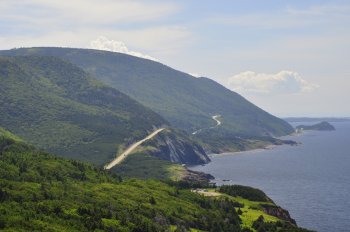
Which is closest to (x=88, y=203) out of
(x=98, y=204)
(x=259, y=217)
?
(x=98, y=204)

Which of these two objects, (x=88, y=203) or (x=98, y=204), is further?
(x=98, y=204)

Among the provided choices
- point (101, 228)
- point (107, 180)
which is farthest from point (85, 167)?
point (101, 228)

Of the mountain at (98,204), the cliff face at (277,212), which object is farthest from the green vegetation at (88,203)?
the cliff face at (277,212)

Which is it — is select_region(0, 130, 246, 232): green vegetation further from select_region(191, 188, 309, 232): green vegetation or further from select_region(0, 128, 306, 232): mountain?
select_region(191, 188, 309, 232): green vegetation

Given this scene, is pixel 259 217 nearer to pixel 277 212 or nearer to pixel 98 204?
pixel 277 212

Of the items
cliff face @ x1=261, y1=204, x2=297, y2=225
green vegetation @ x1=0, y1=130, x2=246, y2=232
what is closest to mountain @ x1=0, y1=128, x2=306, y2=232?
green vegetation @ x1=0, y1=130, x2=246, y2=232

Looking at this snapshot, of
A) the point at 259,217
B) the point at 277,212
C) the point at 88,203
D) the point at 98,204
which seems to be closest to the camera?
the point at 88,203

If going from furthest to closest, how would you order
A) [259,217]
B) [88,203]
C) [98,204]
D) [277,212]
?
[277,212], [259,217], [98,204], [88,203]

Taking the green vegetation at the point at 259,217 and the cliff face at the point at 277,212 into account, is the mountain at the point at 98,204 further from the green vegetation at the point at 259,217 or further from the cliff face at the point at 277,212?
the cliff face at the point at 277,212
